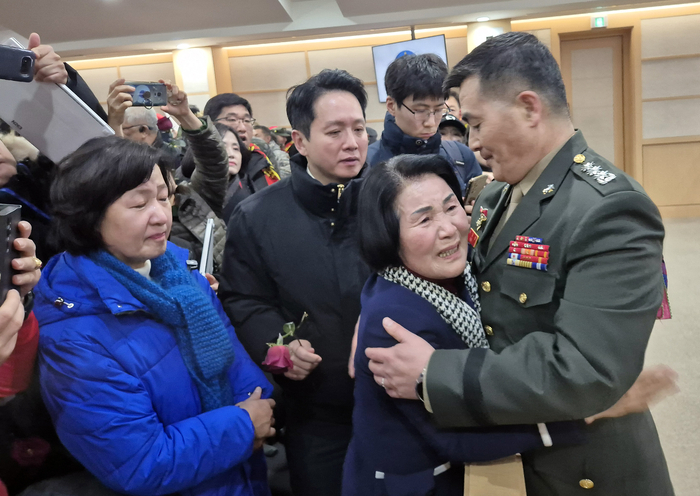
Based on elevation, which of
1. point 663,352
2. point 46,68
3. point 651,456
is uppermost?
point 46,68

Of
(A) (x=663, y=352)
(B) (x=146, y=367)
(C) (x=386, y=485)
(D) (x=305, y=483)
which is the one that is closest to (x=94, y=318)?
(B) (x=146, y=367)

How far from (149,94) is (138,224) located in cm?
99

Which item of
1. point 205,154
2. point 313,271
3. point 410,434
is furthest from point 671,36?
point 410,434

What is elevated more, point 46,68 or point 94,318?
point 46,68

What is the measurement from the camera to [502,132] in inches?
47.6

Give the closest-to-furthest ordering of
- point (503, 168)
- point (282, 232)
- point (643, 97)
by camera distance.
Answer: point (503, 168), point (282, 232), point (643, 97)

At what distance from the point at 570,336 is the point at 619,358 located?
0.32ft

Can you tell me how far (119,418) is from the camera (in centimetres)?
114

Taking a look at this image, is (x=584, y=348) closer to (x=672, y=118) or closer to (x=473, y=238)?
(x=473, y=238)

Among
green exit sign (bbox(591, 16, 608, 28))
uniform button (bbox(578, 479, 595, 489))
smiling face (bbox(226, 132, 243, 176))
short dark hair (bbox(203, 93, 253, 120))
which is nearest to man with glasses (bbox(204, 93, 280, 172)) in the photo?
short dark hair (bbox(203, 93, 253, 120))

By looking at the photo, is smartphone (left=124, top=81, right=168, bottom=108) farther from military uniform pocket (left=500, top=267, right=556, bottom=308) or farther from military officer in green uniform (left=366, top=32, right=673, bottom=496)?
military uniform pocket (left=500, top=267, right=556, bottom=308)

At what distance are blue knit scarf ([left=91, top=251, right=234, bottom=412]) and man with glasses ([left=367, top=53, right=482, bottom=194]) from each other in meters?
1.18

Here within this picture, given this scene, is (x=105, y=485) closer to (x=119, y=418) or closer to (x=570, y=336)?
(x=119, y=418)

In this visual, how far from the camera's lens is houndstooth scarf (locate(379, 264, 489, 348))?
1.16 metres
